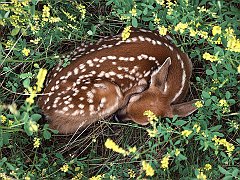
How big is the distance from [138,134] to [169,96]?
467mm

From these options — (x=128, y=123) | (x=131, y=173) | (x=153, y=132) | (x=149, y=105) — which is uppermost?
(x=153, y=132)

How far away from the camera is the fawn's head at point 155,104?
3.34 metres

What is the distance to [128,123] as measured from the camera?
11.6ft

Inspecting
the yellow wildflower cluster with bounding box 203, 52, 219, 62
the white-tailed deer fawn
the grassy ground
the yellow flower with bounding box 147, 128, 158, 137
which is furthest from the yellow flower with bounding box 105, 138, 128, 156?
the white-tailed deer fawn

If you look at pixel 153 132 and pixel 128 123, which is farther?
pixel 128 123

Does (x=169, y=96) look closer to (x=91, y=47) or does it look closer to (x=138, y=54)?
(x=138, y=54)

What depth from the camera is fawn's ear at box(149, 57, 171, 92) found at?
318 cm

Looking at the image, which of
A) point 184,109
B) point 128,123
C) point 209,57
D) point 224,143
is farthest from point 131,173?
point 209,57

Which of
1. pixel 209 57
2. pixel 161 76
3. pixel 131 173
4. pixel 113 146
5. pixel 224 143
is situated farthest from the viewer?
pixel 161 76

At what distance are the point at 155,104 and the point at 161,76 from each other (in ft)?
0.73

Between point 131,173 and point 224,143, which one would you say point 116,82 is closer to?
point 131,173

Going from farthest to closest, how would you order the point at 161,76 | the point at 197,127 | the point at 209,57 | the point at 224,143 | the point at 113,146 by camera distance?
the point at 161,76, the point at 197,127, the point at 224,143, the point at 209,57, the point at 113,146

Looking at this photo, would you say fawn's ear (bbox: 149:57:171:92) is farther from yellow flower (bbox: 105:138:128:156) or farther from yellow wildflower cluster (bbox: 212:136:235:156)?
yellow flower (bbox: 105:138:128:156)

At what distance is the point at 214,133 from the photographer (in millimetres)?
2908
